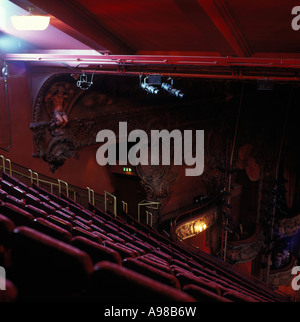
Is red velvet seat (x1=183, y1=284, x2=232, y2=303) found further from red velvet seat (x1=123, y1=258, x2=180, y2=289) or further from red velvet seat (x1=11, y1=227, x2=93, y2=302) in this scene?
red velvet seat (x1=11, y1=227, x2=93, y2=302)

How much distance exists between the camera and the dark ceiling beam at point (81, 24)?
1847 mm

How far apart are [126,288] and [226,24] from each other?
1450 millimetres

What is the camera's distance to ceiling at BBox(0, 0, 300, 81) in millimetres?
1579

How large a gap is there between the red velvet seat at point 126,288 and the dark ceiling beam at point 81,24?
158 centimetres

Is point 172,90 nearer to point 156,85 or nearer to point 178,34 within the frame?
point 156,85

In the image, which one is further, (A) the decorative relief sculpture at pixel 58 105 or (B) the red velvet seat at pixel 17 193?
(A) the decorative relief sculpture at pixel 58 105

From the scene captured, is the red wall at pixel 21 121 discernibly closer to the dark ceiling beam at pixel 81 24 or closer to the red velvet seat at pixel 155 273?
the dark ceiling beam at pixel 81 24

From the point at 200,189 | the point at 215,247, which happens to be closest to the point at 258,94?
the point at 200,189

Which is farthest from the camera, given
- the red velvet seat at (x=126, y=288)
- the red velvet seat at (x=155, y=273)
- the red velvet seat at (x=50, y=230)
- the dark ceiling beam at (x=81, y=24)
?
the dark ceiling beam at (x=81, y=24)

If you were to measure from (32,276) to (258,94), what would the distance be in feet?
19.6

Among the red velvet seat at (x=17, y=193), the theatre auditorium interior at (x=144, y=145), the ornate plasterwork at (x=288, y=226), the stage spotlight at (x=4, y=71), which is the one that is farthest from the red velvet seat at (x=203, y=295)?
the ornate plasterwork at (x=288, y=226)

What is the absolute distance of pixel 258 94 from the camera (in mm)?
6070

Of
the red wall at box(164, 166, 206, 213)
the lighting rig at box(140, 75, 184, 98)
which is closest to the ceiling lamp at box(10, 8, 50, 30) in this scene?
the lighting rig at box(140, 75, 184, 98)

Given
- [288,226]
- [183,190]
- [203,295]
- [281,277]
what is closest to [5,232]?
[203,295]
